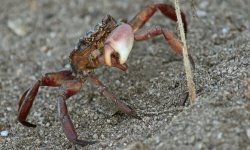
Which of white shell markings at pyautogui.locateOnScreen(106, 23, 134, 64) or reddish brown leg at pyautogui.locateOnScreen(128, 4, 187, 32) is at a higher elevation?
reddish brown leg at pyautogui.locateOnScreen(128, 4, 187, 32)

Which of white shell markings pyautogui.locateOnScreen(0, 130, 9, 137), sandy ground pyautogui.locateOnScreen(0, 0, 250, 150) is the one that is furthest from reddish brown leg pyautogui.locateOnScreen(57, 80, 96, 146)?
white shell markings pyautogui.locateOnScreen(0, 130, 9, 137)

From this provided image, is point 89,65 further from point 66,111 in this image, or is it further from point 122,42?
point 122,42

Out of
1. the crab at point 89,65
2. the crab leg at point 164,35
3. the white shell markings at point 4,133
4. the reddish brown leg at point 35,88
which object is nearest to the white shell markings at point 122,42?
the crab at point 89,65

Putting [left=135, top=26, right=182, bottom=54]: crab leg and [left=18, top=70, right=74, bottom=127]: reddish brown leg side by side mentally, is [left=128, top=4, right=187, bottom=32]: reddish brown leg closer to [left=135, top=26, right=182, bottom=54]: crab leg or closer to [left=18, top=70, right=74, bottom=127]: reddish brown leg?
[left=135, top=26, right=182, bottom=54]: crab leg

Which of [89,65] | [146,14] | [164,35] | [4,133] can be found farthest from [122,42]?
[4,133]

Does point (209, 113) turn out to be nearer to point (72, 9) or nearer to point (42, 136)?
point (42, 136)

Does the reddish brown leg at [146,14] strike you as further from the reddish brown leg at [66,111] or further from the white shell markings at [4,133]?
the white shell markings at [4,133]
